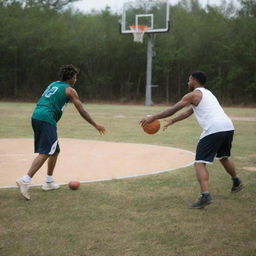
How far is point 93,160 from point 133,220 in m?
4.52

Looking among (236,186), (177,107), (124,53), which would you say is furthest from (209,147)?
(124,53)

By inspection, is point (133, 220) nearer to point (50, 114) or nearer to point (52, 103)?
point (50, 114)

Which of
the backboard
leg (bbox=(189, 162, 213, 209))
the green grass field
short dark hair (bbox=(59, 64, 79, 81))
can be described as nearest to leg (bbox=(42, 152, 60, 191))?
the green grass field

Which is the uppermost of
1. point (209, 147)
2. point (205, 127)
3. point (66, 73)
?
point (66, 73)

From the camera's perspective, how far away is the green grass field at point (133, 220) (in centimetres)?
460

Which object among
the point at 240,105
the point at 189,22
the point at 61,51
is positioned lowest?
the point at 240,105

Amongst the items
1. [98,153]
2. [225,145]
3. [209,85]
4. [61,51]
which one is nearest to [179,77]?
[209,85]

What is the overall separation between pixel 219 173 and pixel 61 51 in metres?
38.5

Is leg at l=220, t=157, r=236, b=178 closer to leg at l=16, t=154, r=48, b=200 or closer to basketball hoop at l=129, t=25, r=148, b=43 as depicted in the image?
leg at l=16, t=154, r=48, b=200

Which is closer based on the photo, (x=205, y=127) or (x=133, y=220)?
(x=133, y=220)

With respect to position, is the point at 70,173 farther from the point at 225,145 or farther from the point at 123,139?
the point at 123,139

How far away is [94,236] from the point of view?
494 centimetres

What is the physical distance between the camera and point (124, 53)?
44.0 metres

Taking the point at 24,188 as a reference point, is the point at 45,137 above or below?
above
